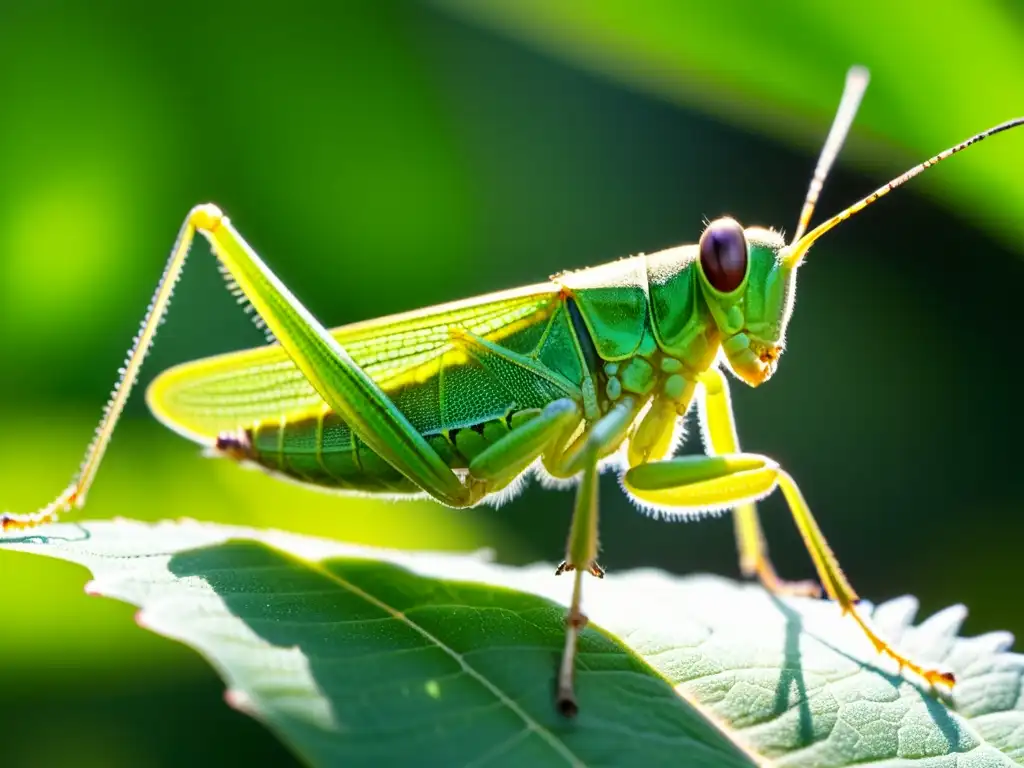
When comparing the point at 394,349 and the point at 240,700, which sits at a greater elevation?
the point at 394,349

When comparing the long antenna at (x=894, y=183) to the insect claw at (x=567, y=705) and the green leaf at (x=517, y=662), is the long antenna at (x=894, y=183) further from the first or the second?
the insect claw at (x=567, y=705)

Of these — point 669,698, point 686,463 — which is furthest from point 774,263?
point 669,698

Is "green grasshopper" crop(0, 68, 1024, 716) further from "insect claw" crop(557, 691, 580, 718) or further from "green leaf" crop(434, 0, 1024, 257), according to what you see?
"insect claw" crop(557, 691, 580, 718)

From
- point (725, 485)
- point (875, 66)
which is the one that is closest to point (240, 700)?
point (875, 66)

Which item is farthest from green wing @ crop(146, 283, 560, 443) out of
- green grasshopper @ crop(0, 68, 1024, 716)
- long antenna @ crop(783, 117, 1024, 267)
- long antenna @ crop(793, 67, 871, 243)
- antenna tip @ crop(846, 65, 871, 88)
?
antenna tip @ crop(846, 65, 871, 88)

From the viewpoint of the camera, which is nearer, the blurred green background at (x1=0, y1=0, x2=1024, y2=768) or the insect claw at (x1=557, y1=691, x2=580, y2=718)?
the insect claw at (x1=557, y1=691, x2=580, y2=718)

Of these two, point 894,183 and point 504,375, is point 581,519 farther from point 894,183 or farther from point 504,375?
point 894,183

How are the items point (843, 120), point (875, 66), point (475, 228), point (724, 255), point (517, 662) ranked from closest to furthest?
point (875, 66) → point (517, 662) → point (843, 120) → point (724, 255) → point (475, 228)
